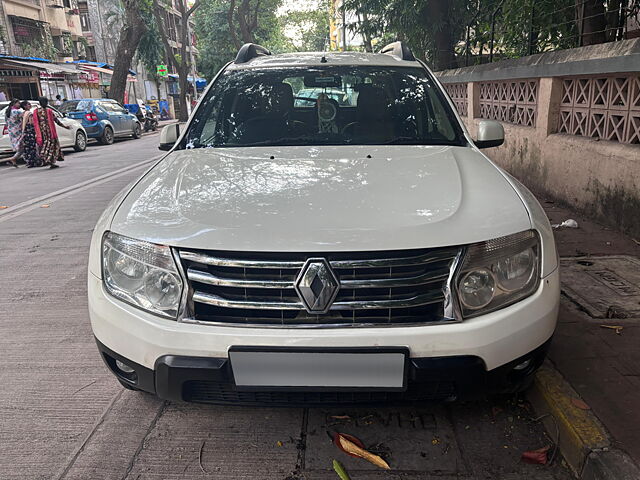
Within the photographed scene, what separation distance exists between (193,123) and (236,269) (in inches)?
65.9

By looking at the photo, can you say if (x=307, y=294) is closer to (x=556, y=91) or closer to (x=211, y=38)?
(x=556, y=91)

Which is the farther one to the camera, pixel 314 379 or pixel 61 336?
pixel 61 336

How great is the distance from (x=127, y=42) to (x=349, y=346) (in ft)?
79.3

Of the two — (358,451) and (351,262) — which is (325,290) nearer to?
(351,262)

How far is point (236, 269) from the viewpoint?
79.3 inches

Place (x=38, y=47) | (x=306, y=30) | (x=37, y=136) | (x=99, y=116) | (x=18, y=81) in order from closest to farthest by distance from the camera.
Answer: (x=37, y=136), (x=99, y=116), (x=18, y=81), (x=38, y=47), (x=306, y=30)

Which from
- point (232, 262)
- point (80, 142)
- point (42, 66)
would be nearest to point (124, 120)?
point (80, 142)

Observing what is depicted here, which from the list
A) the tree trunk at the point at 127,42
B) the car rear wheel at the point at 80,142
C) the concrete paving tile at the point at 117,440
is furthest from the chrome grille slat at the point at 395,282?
the tree trunk at the point at 127,42

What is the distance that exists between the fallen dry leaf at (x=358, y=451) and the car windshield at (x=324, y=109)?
1580 mm

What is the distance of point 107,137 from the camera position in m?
19.2

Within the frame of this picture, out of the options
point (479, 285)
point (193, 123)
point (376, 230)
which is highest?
point (193, 123)

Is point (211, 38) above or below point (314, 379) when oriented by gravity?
above

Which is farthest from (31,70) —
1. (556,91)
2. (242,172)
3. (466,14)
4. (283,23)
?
(283,23)

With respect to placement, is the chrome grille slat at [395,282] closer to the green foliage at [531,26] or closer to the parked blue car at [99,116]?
the green foliage at [531,26]
